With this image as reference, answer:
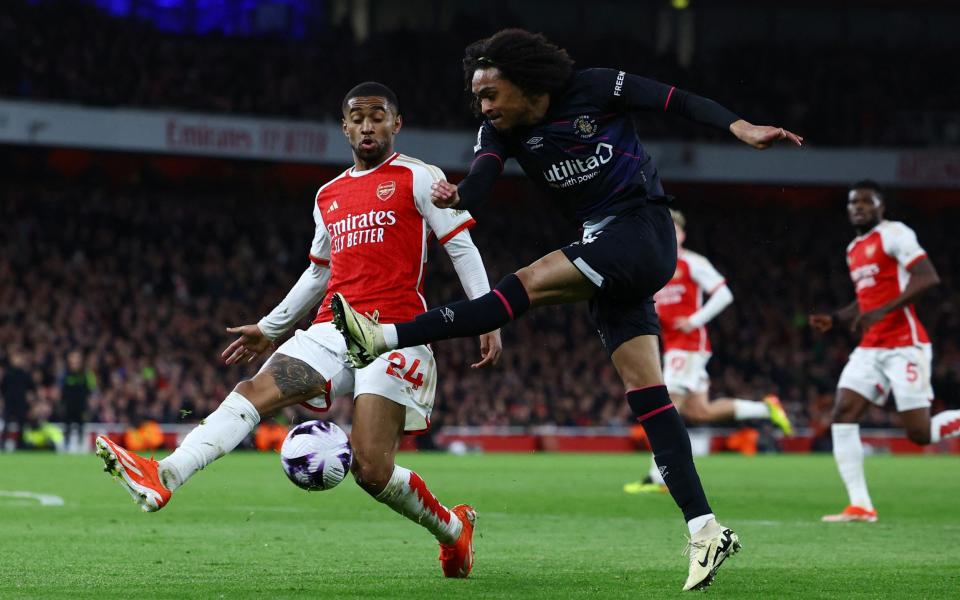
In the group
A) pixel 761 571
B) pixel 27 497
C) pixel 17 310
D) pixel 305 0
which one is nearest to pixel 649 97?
pixel 761 571

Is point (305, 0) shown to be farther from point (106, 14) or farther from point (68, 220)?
point (68, 220)

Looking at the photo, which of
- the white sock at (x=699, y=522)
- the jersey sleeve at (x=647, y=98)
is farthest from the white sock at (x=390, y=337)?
the white sock at (x=699, y=522)

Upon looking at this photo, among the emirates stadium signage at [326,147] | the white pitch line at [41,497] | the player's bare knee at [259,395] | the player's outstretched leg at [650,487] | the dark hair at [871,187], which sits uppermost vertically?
the emirates stadium signage at [326,147]

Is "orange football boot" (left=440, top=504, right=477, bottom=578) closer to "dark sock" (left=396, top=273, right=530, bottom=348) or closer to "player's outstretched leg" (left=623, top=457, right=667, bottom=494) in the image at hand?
"dark sock" (left=396, top=273, right=530, bottom=348)

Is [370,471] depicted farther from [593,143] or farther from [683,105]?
[683,105]

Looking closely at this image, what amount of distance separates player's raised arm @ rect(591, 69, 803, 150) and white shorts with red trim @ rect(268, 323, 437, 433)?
144 centimetres

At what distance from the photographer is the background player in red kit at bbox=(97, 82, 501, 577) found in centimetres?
574

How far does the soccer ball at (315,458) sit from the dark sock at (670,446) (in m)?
1.25

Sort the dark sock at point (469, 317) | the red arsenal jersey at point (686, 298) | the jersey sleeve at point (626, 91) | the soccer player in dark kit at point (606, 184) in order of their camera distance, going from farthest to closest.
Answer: the red arsenal jersey at point (686, 298)
the jersey sleeve at point (626, 91)
the soccer player in dark kit at point (606, 184)
the dark sock at point (469, 317)

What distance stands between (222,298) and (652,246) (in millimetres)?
23357

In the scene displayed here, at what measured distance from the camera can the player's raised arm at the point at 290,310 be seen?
619 cm

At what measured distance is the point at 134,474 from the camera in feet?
16.5

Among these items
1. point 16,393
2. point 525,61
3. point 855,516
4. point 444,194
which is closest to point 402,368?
point 444,194

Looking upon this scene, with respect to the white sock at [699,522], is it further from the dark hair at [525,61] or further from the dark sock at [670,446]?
the dark hair at [525,61]
